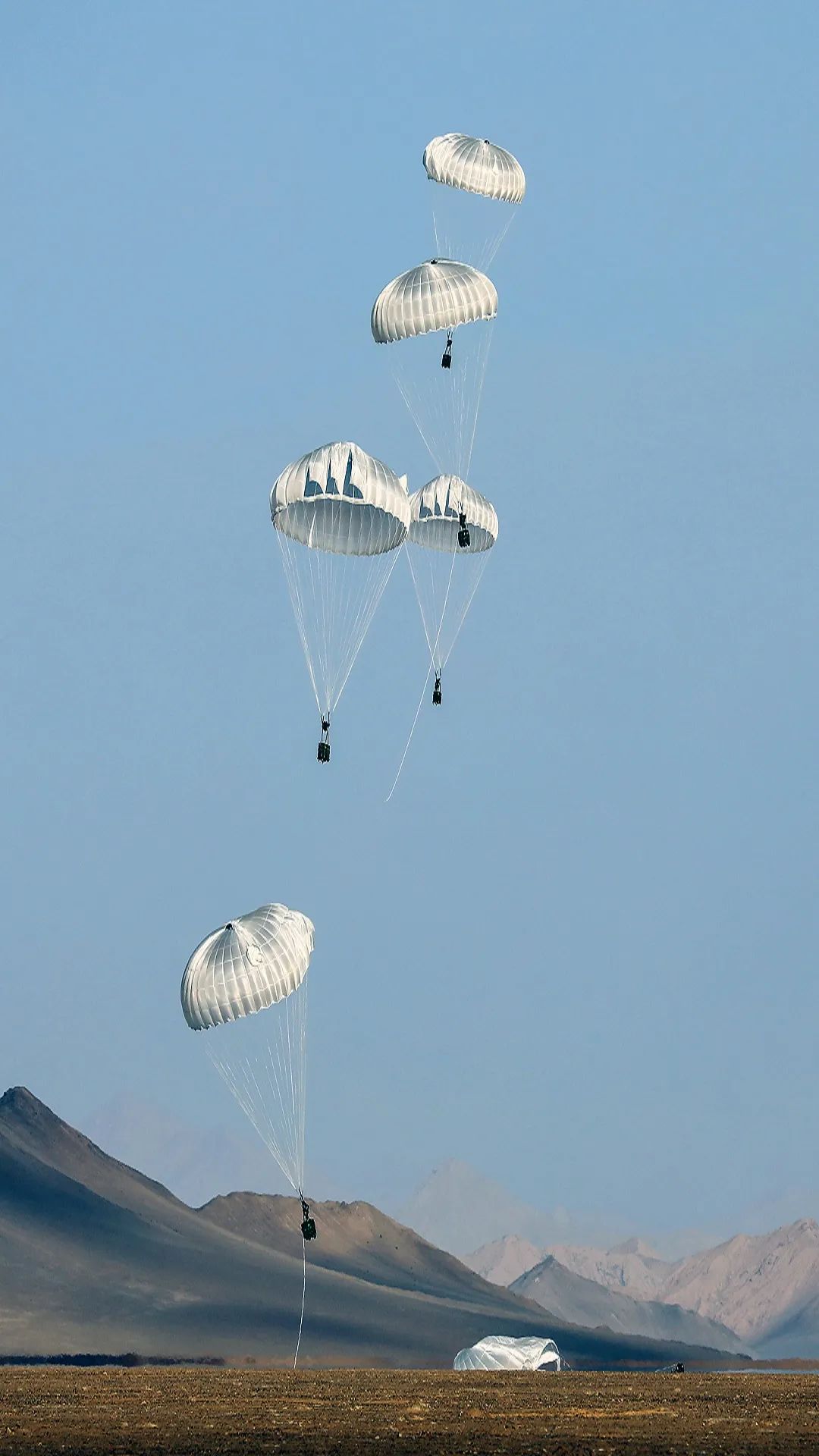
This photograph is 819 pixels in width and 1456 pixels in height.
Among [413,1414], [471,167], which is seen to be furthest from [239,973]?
[471,167]

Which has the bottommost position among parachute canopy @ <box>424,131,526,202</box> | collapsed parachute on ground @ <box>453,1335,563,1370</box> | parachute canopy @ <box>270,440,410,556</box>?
collapsed parachute on ground @ <box>453,1335,563,1370</box>

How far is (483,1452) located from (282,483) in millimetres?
37426

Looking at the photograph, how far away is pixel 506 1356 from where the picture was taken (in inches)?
3538

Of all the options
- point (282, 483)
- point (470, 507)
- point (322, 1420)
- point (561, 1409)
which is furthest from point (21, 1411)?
point (470, 507)

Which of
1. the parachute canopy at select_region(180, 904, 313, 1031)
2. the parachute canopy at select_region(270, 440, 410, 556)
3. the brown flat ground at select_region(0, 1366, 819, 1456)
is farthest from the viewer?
the parachute canopy at select_region(270, 440, 410, 556)

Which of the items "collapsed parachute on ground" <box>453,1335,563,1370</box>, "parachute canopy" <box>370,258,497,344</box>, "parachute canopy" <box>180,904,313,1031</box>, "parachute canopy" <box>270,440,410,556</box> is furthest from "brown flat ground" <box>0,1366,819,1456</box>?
"parachute canopy" <box>370,258,497,344</box>

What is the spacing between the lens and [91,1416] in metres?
59.8

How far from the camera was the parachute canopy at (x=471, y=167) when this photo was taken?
273 ft

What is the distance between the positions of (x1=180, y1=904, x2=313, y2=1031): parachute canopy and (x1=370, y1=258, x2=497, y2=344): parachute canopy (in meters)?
22.2

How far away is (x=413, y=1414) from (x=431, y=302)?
38824 mm

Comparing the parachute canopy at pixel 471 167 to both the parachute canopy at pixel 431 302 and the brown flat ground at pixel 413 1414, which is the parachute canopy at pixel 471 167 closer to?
the parachute canopy at pixel 431 302

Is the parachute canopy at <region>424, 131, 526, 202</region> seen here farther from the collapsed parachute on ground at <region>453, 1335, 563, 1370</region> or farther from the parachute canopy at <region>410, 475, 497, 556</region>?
the collapsed parachute on ground at <region>453, 1335, 563, 1370</region>

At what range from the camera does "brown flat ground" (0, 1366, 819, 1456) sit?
53.0 metres

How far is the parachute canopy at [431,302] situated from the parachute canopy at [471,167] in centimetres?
495
